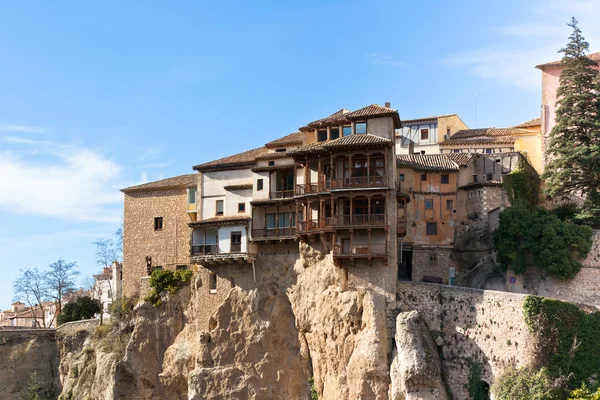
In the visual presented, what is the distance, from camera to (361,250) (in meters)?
49.9

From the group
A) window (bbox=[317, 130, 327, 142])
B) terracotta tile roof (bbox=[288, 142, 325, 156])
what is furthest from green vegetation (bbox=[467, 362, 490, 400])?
window (bbox=[317, 130, 327, 142])

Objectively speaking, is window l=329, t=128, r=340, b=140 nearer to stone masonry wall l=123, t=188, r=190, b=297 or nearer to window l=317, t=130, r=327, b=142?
window l=317, t=130, r=327, b=142

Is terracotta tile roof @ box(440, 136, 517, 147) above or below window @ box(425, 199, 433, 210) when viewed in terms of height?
above

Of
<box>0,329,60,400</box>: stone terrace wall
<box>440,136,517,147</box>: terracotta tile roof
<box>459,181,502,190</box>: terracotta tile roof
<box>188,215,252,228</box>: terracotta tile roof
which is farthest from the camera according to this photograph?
<box>0,329,60,400</box>: stone terrace wall

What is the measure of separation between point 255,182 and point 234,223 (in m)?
2.88

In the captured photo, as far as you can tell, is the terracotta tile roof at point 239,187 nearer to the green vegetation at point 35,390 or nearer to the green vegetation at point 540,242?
the green vegetation at point 540,242

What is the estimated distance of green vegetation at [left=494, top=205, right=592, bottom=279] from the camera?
51312 millimetres

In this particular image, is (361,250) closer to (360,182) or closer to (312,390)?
(360,182)

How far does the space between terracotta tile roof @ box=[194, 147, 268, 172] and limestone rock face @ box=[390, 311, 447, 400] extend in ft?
51.7

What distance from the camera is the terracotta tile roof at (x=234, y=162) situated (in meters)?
58.0

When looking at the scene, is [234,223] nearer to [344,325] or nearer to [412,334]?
[344,325]

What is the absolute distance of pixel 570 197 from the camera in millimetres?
57656

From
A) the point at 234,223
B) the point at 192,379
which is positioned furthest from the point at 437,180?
the point at 192,379

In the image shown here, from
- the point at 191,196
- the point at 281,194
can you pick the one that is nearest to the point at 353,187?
the point at 281,194
